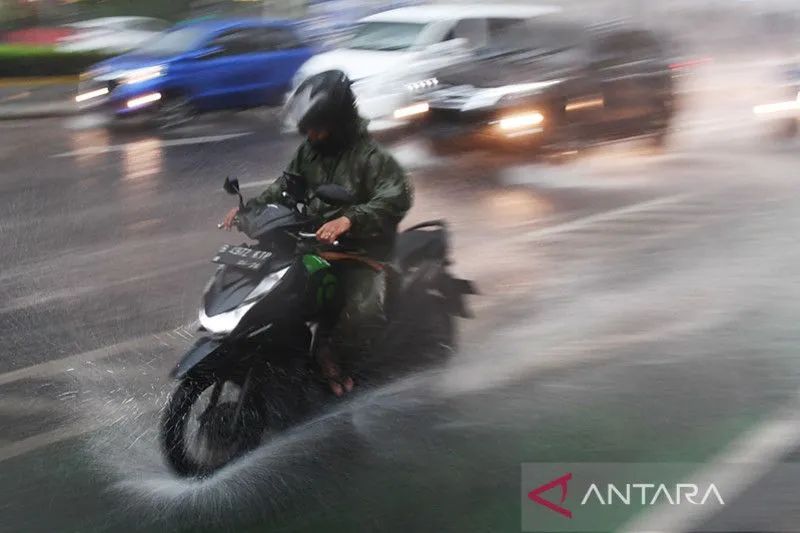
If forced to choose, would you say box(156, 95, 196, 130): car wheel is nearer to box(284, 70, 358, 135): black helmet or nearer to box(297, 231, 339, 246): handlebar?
box(284, 70, 358, 135): black helmet

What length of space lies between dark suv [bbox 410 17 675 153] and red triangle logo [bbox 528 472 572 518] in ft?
22.1

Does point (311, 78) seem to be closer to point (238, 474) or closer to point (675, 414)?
point (238, 474)

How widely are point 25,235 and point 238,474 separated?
4828 mm

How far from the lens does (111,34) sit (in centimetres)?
1614

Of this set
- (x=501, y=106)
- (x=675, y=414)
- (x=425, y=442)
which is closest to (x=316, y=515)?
(x=425, y=442)

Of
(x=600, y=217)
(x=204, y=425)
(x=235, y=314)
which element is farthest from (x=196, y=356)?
(x=600, y=217)

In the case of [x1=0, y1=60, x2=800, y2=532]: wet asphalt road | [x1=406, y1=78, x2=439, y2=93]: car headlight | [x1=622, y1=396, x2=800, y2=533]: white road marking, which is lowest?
[x1=622, y1=396, x2=800, y2=533]: white road marking

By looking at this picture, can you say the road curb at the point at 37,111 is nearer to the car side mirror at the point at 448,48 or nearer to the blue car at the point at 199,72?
the blue car at the point at 199,72

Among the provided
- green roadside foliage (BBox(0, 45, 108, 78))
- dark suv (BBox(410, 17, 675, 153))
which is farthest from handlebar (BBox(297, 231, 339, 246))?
green roadside foliage (BBox(0, 45, 108, 78))

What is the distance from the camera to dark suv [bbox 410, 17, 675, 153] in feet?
36.3

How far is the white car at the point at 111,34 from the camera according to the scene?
14.6m

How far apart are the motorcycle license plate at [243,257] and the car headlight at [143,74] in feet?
29.0

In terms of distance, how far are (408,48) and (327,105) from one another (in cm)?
752

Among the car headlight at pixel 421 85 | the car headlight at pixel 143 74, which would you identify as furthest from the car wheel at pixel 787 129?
the car headlight at pixel 143 74
